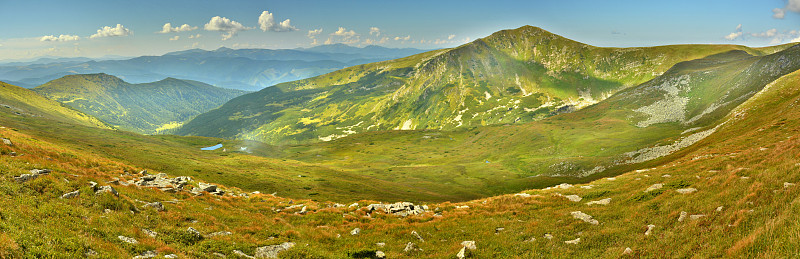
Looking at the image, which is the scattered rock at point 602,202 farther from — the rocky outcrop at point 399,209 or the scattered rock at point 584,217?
the rocky outcrop at point 399,209

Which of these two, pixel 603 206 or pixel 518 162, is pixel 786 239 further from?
pixel 518 162

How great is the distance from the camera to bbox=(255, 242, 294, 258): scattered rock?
18.5 metres

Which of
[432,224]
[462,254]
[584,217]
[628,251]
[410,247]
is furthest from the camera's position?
[432,224]

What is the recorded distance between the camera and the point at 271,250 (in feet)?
63.5

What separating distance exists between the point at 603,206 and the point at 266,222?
102 feet

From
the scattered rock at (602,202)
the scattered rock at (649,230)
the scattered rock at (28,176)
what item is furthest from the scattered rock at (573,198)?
the scattered rock at (28,176)

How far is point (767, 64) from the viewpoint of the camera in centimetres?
14312

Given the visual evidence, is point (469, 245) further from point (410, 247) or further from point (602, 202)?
point (602, 202)

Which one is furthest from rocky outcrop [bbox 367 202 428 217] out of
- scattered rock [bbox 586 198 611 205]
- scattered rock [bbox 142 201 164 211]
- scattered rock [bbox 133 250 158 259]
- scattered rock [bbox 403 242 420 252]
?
scattered rock [bbox 133 250 158 259]

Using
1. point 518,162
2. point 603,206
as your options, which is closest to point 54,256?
point 603,206

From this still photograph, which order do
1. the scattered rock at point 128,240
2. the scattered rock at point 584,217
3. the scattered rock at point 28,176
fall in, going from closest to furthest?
the scattered rock at point 128,240, the scattered rock at point 28,176, the scattered rock at point 584,217

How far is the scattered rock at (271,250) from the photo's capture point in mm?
18487

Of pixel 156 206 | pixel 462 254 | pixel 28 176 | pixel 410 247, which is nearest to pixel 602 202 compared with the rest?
pixel 462 254

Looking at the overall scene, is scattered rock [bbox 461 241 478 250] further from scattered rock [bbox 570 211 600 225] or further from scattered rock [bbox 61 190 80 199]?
scattered rock [bbox 61 190 80 199]
